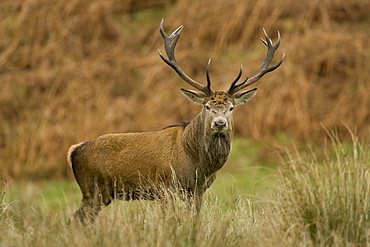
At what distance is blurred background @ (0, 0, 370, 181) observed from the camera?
16.8 m

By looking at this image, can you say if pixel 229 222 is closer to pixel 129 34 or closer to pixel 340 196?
pixel 340 196

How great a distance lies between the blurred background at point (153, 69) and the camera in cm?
1683

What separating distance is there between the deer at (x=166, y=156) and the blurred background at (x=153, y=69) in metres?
6.83

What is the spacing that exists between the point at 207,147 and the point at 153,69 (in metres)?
10.3

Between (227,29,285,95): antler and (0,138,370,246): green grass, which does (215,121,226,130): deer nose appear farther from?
(0,138,370,246): green grass

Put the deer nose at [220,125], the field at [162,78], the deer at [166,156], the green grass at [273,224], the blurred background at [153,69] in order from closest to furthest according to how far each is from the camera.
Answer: the green grass at [273,224] < the deer nose at [220,125] < the deer at [166,156] < the field at [162,78] < the blurred background at [153,69]

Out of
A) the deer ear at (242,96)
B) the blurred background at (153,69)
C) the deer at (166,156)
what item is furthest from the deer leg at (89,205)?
the blurred background at (153,69)

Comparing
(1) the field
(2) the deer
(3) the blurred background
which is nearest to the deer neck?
(2) the deer

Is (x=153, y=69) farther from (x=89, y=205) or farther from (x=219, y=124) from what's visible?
(x=219, y=124)

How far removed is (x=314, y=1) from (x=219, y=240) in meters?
15.0

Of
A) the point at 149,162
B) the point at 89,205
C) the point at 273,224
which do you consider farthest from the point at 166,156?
the point at 273,224

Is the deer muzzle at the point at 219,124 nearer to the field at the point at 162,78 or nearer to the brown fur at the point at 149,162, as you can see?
the brown fur at the point at 149,162

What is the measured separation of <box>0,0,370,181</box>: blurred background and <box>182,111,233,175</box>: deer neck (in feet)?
23.1

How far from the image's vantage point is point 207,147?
8.50m
